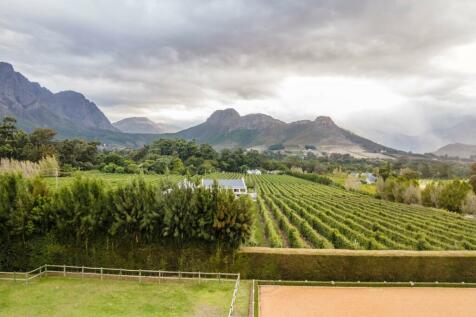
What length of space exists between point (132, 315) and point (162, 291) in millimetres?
3085

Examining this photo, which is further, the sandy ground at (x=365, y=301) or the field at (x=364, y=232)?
the field at (x=364, y=232)

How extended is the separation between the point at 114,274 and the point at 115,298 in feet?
12.2

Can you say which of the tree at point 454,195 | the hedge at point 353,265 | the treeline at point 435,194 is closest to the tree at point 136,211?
the hedge at point 353,265

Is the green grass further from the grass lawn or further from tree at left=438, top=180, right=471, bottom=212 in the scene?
tree at left=438, top=180, right=471, bottom=212

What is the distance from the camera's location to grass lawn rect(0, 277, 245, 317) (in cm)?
1535

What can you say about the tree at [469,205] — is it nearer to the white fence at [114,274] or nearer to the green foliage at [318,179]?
the green foliage at [318,179]

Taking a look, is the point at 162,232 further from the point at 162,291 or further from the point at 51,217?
the point at 51,217

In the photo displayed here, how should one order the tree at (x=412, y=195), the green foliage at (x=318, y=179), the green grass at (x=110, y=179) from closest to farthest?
the green grass at (x=110, y=179)
the tree at (x=412, y=195)
the green foliage at (x=318, y=179)

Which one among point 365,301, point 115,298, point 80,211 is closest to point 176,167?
point 80,211

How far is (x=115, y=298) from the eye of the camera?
667 inches

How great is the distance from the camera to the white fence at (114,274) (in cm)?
1970

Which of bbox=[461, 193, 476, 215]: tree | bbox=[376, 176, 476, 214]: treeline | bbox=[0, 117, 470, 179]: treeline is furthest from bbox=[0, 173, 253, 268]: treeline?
bbox=[376, 176, 476, 214]: treeline

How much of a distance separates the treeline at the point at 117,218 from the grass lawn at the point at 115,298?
2323 mm

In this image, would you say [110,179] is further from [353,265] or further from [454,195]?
[454,195]
